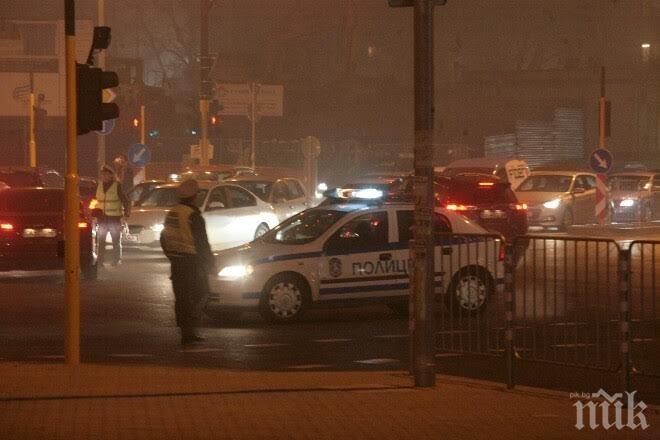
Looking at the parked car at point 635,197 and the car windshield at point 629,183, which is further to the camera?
the car windshield at point 629,183

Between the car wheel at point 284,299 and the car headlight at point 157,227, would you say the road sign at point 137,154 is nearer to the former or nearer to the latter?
the car headlight at point 157,227

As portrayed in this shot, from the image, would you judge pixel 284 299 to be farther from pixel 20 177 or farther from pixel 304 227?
pixel 20 177

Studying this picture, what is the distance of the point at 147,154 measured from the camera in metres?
39.5

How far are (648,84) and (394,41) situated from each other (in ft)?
54.7

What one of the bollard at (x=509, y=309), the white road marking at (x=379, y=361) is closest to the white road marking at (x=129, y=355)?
the white road marking at (x=379, y=361)

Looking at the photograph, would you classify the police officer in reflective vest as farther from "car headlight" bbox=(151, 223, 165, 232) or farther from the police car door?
"car headlight" bbox=(151, 223, 165, 232)

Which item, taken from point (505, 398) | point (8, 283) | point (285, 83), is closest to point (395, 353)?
point (505, 398)

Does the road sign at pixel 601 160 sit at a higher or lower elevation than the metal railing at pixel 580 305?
higher

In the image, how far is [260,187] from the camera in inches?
1328

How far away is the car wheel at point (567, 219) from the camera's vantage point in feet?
126

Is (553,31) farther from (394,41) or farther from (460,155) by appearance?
(460,155)

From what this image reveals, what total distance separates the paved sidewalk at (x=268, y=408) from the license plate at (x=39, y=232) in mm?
11026

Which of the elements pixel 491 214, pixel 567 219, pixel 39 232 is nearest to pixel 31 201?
pixel 39 232

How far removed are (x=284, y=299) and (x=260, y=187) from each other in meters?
15.8
